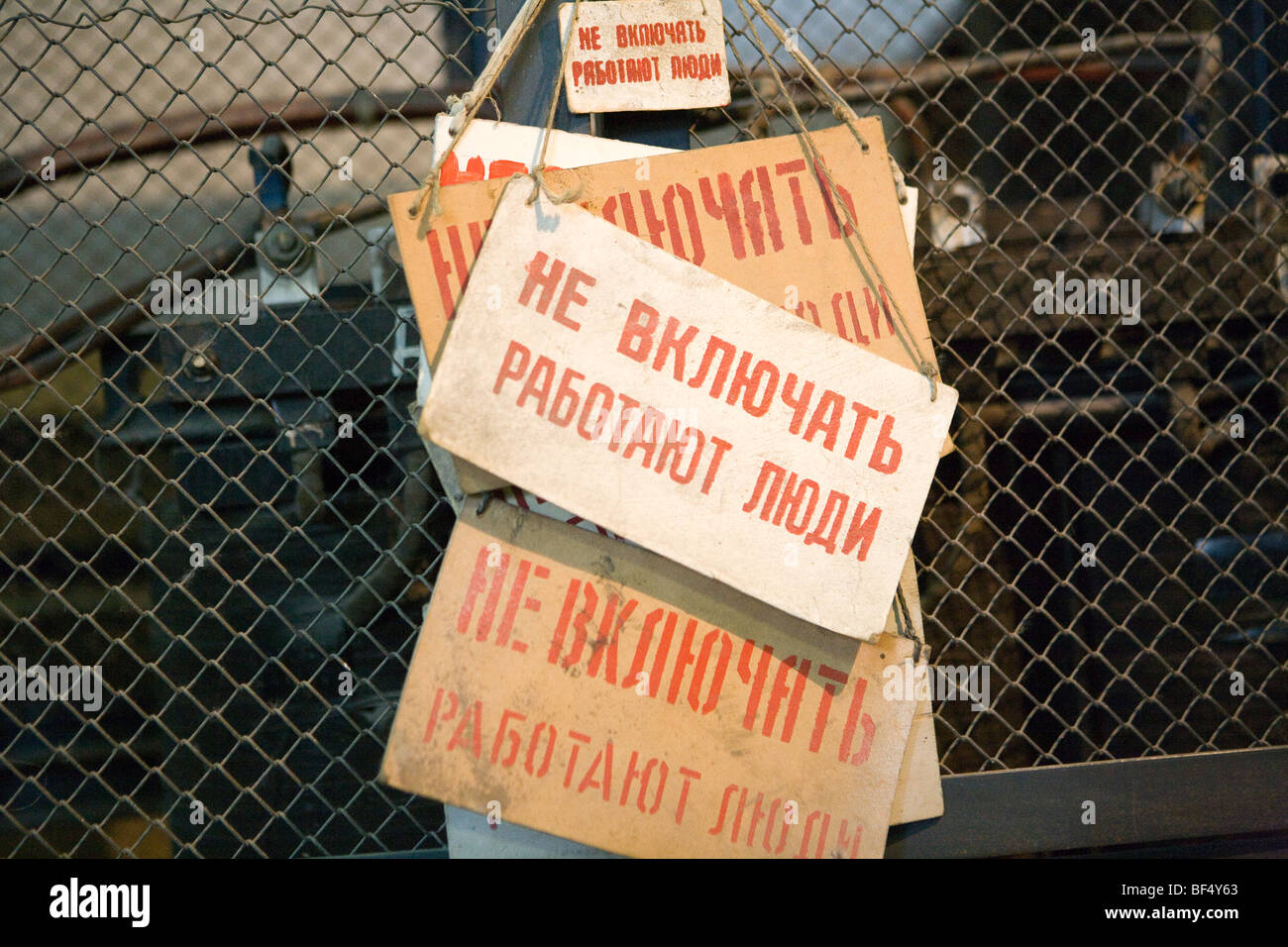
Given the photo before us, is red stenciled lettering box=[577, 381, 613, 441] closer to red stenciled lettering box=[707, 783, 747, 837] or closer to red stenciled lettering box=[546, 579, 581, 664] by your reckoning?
red stenciled lettering box=[546, 579, 581, 664]

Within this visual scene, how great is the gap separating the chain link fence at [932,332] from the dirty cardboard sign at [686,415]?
1.28ft

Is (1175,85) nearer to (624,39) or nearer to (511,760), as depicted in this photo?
(624,39)

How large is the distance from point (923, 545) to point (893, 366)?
703mm

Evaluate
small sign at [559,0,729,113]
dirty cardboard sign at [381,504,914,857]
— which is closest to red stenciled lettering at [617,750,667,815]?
dirty cardboard sign at [381,504,914,857]

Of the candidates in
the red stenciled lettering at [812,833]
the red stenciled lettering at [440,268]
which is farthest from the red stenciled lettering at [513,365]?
the red stenciled lettering at [812,833]

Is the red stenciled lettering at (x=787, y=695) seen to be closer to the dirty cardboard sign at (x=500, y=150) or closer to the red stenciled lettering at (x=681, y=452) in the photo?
the red stenciled lettering at (x=681, y=452)

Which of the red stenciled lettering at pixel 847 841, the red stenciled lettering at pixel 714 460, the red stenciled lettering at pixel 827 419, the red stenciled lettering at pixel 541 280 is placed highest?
the red stenciled lettering at pixel 541 280

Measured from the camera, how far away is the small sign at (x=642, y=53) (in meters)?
1.48

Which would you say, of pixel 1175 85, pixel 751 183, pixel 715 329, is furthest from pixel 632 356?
pixel 1175 85

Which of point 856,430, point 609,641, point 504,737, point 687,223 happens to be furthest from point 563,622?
point 687,223

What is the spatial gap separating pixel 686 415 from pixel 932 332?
755 mm

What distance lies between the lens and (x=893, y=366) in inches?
54.8

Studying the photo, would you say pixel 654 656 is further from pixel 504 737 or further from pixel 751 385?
pixel 751 385

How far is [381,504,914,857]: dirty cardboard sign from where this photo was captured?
4.42ft
